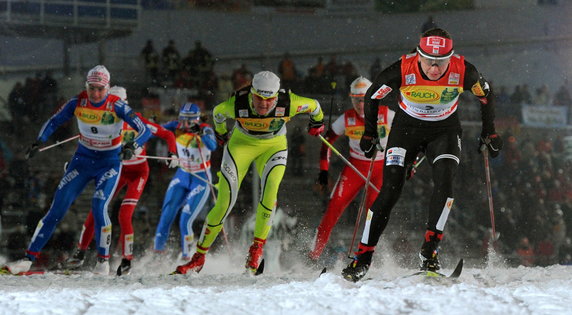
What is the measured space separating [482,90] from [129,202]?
14.3 feet

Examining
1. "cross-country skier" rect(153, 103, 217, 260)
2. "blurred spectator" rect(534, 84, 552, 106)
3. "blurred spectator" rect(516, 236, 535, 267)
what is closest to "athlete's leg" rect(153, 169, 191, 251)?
"cross-country skier" rect(153, 103, 217, 260)

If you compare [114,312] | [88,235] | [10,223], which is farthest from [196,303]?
[10,223]

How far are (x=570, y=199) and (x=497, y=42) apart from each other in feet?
8.69

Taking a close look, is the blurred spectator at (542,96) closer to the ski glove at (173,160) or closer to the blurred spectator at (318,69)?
the blurred spectator at (318,69)

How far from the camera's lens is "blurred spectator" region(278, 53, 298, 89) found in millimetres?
12281

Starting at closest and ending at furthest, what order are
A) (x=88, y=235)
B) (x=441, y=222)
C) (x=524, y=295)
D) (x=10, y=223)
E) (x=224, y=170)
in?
1. (x=524, y=295)
2. (x=441, y=222)
3. (x=224, y=170)
4. (x=88, y=235)
5. (x=10, y=223)

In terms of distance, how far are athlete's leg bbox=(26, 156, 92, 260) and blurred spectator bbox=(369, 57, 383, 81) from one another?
212 inches

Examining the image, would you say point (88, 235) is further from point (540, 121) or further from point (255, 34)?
point (540, 121)

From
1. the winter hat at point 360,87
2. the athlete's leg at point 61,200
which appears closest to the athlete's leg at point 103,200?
the athlete's leg at point 61,200

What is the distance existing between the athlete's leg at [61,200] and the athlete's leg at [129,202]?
90 cm

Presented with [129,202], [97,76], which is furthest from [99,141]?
[129,202]

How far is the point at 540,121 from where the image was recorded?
40.2 feet

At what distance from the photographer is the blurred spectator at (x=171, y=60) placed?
1215 cm

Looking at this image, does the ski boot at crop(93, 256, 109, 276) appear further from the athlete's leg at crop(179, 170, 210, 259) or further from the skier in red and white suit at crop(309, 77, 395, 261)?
the skier in red and white suit at crop(309, 77, 395, 261)
